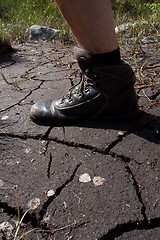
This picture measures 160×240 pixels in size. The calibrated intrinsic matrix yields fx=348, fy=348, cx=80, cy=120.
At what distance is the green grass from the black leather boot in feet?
4.66

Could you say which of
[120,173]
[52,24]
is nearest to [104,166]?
[120,173]

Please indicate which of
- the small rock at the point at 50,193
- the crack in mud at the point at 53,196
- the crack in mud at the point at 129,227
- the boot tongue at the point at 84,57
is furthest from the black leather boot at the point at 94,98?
the crack in mud at the point at 129,227

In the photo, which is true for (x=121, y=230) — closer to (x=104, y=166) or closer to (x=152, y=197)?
(x=152, y=197)

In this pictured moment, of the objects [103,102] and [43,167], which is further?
[103,102]

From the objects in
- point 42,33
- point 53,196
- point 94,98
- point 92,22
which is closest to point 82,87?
point 94,98

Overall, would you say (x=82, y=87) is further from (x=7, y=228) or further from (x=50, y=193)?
(x=7, y=228)

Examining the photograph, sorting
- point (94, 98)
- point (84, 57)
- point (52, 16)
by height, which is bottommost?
point (52, 16)

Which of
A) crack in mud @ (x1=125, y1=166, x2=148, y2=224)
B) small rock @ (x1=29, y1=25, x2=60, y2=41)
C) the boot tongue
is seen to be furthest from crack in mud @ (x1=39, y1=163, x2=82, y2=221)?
small rock @ (x1=29, y1=25, x2=60, y2=41)

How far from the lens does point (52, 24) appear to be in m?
4.00

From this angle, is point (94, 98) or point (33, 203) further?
point (94, 98)

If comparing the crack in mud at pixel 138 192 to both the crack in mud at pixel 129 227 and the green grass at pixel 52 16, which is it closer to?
the crack in mud at pixel 129 227

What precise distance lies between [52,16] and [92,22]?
3.32 metres

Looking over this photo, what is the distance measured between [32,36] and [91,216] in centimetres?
280

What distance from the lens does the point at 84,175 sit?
1.24 m
